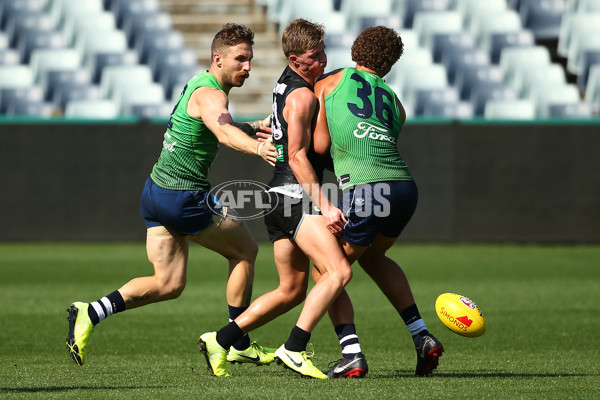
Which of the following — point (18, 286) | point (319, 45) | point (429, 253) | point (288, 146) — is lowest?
point (429, 253)

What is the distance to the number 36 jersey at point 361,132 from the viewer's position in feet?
18.4

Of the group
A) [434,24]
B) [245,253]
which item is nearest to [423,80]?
[434,24]

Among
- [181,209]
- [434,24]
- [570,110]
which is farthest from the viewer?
[434,24]

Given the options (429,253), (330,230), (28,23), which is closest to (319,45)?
(330,230)

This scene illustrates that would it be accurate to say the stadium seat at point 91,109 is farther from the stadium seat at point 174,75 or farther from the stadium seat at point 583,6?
the stadium seat at point 583,6

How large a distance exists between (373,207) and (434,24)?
50.4ft

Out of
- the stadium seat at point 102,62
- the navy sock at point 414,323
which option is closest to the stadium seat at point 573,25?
the stadium seat at point 102,62

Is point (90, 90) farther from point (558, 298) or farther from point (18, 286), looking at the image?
point (558, 298)

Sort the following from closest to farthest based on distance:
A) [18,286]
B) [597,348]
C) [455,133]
Result: [597,348], [18,286], [455,133]

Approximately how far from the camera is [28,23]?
64.2 ft

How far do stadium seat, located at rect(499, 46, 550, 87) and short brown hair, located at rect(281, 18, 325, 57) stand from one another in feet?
47.0

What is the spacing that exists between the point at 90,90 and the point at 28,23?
8.01 ft

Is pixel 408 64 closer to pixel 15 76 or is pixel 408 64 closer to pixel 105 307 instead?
pixel 15 76

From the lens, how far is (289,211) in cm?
564
